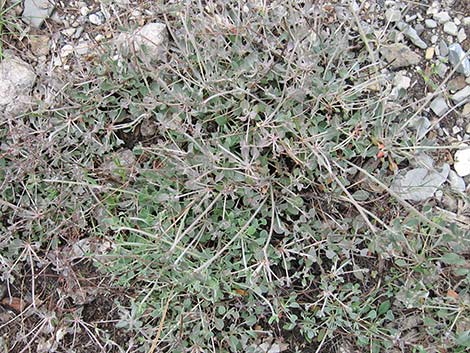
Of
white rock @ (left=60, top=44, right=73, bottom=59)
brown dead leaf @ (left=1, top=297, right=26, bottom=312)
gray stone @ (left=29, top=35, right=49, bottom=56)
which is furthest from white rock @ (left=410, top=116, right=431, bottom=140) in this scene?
brown dead leaf @ (left=1, top=297, right=26, bottom=312)

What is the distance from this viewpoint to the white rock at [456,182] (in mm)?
2373

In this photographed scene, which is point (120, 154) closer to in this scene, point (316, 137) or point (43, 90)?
point (43, 90)

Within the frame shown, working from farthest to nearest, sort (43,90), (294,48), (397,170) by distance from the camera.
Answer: (43,90), (397,170), (294,48)

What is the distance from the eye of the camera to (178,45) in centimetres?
236

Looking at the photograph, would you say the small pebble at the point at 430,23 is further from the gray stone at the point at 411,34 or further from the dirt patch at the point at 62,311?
the dirt patch at the point at 62,311

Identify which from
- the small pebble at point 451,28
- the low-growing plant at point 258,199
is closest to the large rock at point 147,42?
the low-growing plant at point 258,199

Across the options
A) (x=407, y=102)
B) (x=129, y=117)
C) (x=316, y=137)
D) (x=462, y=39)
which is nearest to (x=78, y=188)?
(x=129, y=117)

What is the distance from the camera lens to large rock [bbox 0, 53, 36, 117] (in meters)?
2.56

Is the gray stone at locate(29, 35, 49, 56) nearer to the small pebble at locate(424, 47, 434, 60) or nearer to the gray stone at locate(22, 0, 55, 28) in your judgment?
the gray stone at locate(22, 0, 55, 28)

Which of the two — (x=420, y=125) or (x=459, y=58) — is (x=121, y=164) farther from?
(x=459, y=58)

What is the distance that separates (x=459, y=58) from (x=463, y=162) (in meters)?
0.40

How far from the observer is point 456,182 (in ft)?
7.81

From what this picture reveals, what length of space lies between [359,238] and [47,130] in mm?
1249

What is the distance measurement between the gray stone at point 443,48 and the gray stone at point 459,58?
0.6 inches
